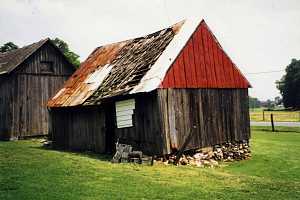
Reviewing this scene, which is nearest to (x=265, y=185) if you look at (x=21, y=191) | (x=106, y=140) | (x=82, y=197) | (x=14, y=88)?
(x=82, y=197)

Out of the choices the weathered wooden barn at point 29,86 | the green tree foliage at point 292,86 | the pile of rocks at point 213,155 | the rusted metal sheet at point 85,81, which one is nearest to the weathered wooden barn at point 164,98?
the rusted metal sheet at point 85,81

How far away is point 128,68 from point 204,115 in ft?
16.1

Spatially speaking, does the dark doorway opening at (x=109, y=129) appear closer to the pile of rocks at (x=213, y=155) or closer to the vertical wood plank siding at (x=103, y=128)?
the vertical wood plank siding at (x=103, y=128)

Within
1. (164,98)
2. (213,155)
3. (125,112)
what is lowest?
(213,155)

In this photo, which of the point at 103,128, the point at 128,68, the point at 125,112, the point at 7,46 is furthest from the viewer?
the point at 7,46

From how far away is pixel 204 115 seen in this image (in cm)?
2027

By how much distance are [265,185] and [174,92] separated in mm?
6667

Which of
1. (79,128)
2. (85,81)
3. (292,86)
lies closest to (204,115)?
(79,128)

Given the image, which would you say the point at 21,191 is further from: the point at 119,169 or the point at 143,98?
the point at 143,98

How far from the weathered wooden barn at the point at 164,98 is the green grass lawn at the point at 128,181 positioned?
202 cm

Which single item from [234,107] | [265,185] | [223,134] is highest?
[234,107]

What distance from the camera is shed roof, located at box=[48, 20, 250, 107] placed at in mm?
18839

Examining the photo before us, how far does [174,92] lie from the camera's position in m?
18.7

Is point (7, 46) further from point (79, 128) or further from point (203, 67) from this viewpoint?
point (203, 67)
